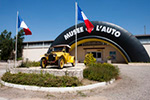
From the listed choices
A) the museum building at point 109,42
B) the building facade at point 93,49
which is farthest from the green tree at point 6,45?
the museum building at point 109,42

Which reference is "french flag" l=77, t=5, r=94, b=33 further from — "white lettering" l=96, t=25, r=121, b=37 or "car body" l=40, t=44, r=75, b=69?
"white lettering" l=96, t=25, r=121, b=37

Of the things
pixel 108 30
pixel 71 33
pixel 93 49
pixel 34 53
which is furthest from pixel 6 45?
pixel 108 30

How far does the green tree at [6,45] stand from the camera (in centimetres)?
2656

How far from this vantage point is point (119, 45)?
18781 millimetres

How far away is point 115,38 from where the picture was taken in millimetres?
18734

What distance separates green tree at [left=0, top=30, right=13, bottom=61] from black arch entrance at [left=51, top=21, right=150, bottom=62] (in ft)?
41.9

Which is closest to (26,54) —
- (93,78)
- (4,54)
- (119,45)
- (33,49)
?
(33,49)

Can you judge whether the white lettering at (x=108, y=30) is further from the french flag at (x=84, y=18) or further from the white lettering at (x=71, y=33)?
the french flag at (x=84, y=18)

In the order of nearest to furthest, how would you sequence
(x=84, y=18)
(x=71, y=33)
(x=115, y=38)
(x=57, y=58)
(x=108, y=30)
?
(x=57, y=58) < (x=84, y=18) < (x=115, y=38) < (x=108, y=30) < (x=71, y=33)

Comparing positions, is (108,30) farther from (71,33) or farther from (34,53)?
(34,53)

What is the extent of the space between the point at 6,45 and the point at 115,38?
22.7 m

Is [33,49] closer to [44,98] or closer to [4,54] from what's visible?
[4,54]

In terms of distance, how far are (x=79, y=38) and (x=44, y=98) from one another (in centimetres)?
1648

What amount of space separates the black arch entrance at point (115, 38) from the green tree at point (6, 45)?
12758mm
